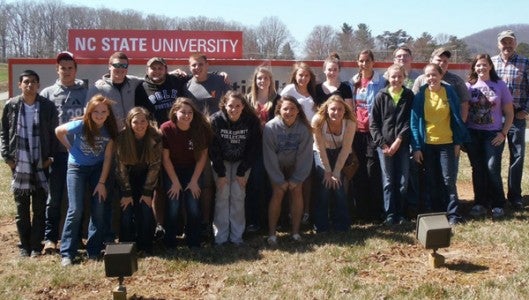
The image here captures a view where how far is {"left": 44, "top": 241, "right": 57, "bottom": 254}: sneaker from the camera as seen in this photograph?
6195 millimetres

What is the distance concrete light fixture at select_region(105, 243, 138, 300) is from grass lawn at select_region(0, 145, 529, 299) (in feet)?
0.92

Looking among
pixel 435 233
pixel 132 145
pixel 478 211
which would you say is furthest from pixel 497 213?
pixel 132 145

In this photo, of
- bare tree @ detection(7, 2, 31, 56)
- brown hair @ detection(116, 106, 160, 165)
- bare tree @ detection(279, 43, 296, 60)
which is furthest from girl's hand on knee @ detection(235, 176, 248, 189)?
bare tree @ detection(7, 2, 31, 56)

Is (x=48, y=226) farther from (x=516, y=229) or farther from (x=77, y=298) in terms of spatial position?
(x=516, y=229)

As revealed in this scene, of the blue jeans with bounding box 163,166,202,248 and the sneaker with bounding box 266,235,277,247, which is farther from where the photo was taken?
the sneaker with bounding box 266,235,277,247

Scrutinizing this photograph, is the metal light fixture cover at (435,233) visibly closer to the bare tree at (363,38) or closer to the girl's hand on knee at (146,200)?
the girl's hand on knee at (146,200)

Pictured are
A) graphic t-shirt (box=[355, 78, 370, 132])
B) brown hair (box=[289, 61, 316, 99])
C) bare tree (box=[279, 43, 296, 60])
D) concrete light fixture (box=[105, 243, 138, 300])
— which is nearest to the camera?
concrete light fixture (box=[105, 243, 138, 300])

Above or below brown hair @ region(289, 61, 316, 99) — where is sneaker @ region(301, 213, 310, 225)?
below

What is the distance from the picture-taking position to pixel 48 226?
635 centimetres

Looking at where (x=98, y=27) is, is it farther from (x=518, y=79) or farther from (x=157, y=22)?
(x=518, y=79)

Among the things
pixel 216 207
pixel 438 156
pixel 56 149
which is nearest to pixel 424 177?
pixel 438 156

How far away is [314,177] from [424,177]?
61.4 inches

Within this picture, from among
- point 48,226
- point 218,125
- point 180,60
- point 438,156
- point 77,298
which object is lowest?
point 77,298

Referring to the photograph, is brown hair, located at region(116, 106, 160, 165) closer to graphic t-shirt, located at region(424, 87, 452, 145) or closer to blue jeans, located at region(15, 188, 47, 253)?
blue jeans, located at region(15, 188, 47, 253)
